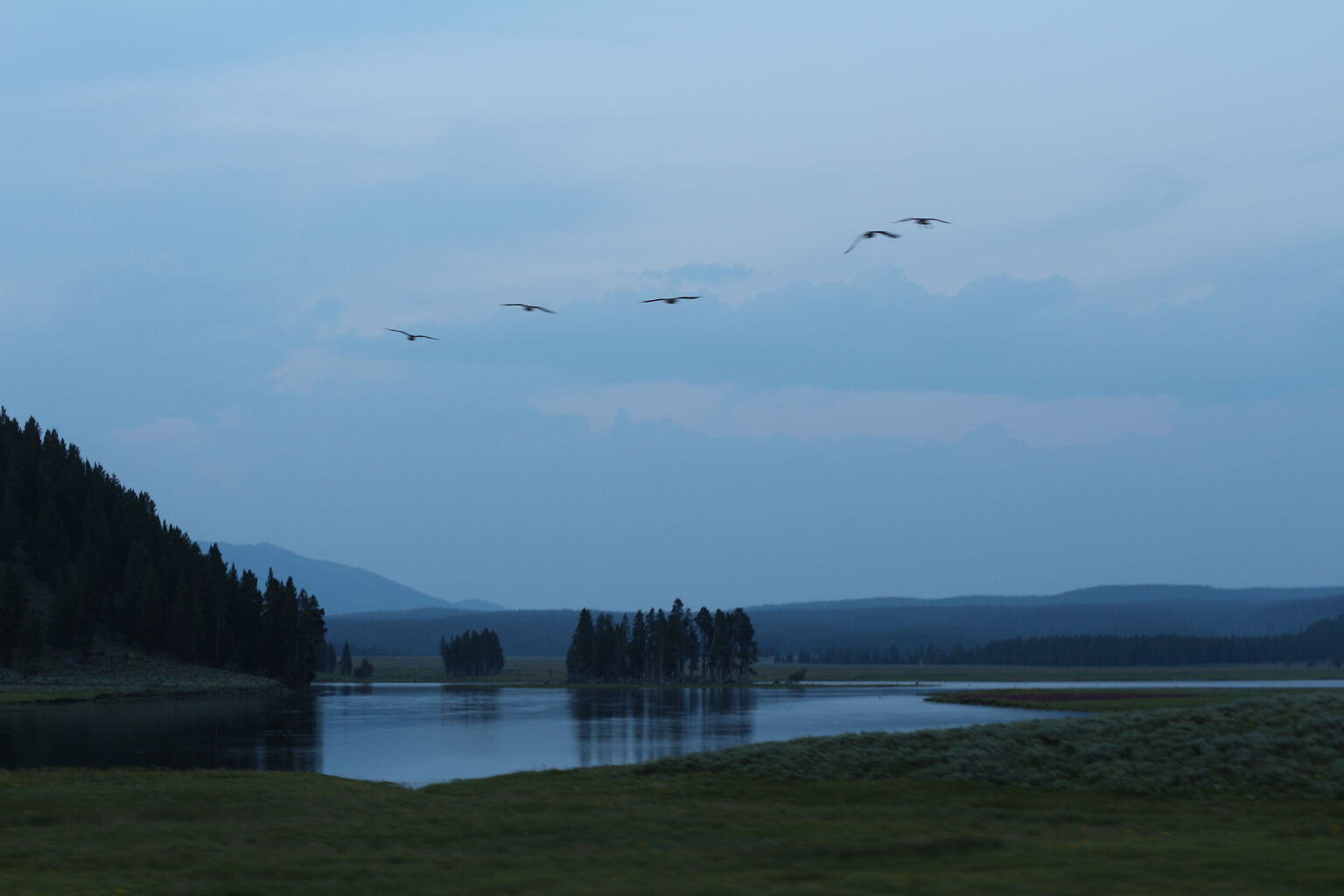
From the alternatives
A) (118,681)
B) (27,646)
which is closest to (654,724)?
(118,681)

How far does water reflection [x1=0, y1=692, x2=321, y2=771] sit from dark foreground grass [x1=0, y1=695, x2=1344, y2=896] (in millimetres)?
15734

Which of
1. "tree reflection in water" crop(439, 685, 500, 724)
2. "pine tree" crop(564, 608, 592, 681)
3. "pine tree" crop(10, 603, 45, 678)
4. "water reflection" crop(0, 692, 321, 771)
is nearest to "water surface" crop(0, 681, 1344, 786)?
"water reflection" crop(0, 692, 321, 771)

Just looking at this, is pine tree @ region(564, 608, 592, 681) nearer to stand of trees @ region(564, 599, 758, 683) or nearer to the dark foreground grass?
stand of trees @ region(564, 599, 758, 683)

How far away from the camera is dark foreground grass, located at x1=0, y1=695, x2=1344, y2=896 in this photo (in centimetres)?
1855

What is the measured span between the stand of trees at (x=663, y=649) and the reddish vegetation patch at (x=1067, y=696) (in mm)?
66534

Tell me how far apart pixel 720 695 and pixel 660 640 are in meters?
50.4

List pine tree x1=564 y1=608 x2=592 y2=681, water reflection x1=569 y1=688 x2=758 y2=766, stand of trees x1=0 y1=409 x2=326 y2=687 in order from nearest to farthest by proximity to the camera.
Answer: water reflection x1=569 y1=688 x2=758 y2=766 → stand of trees x1=0 y1=409 x2=326 y2=687 → pine tree x1=564 y1=608 x2=592 y2=681

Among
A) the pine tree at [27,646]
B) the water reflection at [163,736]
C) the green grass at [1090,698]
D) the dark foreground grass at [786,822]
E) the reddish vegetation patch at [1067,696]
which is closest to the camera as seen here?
the dark foreground grass at [786,822]

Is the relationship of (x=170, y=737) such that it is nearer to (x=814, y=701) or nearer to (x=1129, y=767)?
(x=1129, y=767)

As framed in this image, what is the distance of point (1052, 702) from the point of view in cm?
9869

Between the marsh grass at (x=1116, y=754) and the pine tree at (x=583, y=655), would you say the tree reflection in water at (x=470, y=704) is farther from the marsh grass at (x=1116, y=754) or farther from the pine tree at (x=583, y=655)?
the marsh grass at (x=1116, y=754)

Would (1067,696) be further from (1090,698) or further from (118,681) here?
(118,681)

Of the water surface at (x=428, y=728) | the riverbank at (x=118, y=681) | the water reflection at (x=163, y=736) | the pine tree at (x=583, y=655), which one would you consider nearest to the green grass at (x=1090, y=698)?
the water surface at (x=428, y=728)

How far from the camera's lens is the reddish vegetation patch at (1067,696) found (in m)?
106
